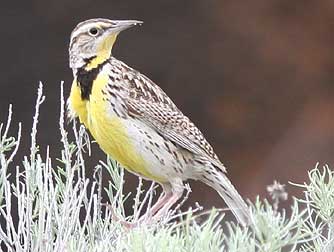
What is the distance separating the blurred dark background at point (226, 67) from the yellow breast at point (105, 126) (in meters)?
3.49

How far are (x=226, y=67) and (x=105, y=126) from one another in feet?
12.7

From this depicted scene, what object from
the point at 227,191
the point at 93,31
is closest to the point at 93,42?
the point at 93,31

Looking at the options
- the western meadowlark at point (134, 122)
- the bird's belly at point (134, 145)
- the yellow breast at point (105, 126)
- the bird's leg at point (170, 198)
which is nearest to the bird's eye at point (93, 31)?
the western meadowlark at point (134, 122)

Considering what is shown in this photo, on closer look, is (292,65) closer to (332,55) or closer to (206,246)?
(332,55)

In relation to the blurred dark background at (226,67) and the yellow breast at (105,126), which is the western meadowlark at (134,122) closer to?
the yellow breast at (105,126)

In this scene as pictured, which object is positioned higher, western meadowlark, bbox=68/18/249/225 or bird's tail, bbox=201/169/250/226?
western meadowlark, bbox=68/18/249/225

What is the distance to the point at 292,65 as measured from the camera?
7.10 m

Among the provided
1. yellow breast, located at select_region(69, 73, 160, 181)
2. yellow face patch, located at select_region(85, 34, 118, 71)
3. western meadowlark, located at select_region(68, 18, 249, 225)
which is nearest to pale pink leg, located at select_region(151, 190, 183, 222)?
western meadowlark, located at select_region(68, 18, 249, 225)

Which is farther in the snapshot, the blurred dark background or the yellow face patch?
the blurred dark background

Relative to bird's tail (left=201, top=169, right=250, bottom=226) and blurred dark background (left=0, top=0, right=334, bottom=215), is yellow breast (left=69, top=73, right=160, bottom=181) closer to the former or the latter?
bird's tail (left=201, top=169, right=250, bottom=226)

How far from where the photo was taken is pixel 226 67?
7.14 metres

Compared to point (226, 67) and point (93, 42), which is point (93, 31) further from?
point (226, 67)

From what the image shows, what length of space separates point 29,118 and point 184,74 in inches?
33.8

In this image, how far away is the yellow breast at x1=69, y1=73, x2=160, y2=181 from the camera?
3318 millimetres
